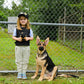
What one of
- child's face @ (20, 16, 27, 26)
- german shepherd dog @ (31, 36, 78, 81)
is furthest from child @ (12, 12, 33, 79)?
german shepherd dog @ (31, 36, 78, 81)

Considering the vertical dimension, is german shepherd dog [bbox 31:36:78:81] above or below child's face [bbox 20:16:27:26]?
below

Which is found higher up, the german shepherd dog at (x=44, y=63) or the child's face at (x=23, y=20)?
the child's face at (x=23, y=20)

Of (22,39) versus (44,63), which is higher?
(22,39)

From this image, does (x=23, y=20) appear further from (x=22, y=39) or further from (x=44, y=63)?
(x=44, y=63)

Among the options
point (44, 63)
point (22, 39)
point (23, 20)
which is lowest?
point (44, 63)

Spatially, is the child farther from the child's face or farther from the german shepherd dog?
the german shepherd dog

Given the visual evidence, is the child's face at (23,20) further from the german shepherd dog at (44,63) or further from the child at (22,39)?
the german shepherd dog at (44,63)

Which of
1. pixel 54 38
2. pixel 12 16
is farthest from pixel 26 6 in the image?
pixel 54 38

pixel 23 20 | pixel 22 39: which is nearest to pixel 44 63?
pixel 22 39

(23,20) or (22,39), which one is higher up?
(23,20)

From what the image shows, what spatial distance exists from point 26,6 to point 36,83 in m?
1.90

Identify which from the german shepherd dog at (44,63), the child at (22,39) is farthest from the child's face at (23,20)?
the german shepherd dog at (44,63)

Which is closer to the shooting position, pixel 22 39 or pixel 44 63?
pixel 22 39

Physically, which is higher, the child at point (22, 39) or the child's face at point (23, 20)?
the child's face at point (23, 20)
